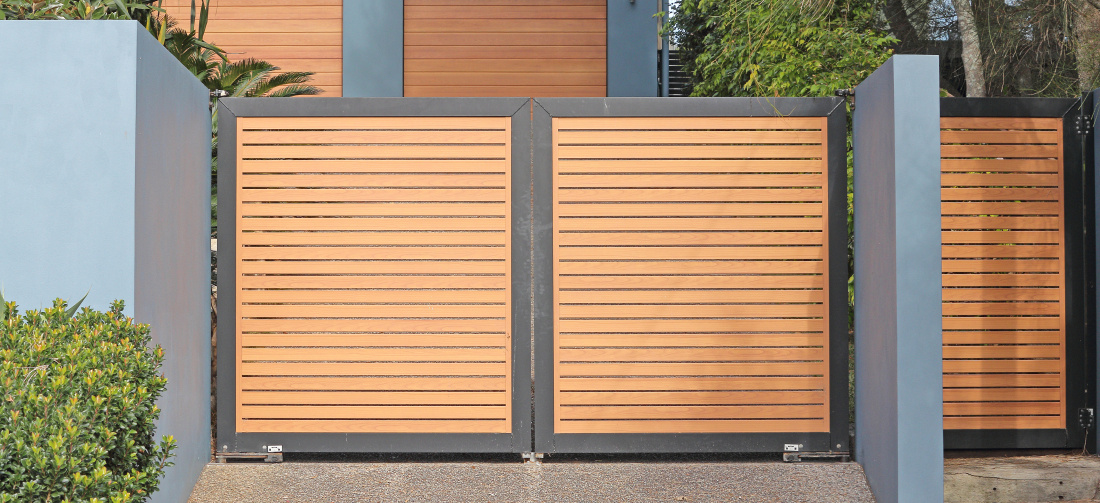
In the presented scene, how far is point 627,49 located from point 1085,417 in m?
5.66

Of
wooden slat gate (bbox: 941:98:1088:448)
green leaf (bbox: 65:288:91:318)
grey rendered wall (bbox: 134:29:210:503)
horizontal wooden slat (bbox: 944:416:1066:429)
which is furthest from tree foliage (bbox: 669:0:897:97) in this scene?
green leaf (bbox: 65:288:91:318)

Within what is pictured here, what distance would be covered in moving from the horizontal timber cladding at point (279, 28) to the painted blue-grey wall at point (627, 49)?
9.87ft

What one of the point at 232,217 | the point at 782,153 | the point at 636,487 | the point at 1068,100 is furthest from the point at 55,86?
the point at 1068,100

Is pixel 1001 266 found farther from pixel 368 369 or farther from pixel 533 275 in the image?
pixel 368 369

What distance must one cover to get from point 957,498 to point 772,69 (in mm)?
4337

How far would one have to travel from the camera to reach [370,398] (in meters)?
4.64

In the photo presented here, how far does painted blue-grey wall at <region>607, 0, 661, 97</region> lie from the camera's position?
8688 millimetres

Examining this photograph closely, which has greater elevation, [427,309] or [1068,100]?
[1068,100]

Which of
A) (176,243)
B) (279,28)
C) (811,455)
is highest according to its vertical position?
(279,28)

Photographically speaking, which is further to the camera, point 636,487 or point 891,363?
point 636,487

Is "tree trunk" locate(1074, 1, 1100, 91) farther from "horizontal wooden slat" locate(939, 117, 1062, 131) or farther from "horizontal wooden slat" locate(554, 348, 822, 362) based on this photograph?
"horizontal wooden slat" locate(554, 348, 822, 362)

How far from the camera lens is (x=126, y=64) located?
3.62 metres

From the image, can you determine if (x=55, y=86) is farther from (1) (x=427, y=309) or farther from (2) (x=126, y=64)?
(1) (x=427, y=309)

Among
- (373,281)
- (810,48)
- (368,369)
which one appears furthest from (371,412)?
(810,48)
